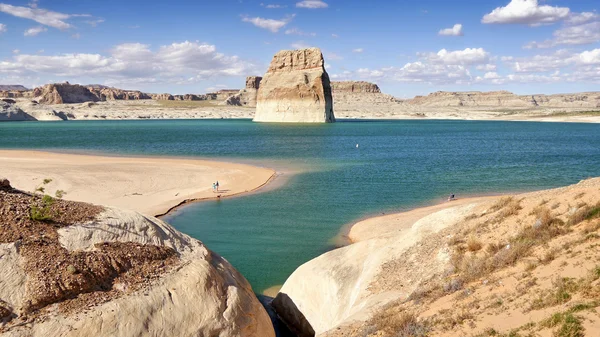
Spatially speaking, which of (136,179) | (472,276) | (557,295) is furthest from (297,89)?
(557,295)

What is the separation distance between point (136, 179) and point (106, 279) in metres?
26.6

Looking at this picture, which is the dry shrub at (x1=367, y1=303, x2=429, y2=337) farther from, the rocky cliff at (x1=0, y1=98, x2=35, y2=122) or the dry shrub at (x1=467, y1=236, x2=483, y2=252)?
the rocky cliff at (x1=0, y1=98, x2=35, y2=122)

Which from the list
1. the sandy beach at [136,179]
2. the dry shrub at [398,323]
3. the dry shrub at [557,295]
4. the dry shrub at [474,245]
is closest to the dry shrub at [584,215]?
the dry shrub at [474,245]

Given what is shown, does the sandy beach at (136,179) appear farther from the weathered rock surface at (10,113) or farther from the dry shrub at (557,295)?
the weathered rock surface at (10,113)

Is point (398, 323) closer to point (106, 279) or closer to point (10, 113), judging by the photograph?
point (106, 279)

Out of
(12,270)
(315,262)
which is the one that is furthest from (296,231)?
(12,270)

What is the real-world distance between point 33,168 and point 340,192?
2641 centimetres

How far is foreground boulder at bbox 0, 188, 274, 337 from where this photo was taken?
24.9 ft

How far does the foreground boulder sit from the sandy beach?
15069 mm

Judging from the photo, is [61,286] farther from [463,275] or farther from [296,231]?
[296,231]

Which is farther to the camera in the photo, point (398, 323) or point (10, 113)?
point (10, 113)

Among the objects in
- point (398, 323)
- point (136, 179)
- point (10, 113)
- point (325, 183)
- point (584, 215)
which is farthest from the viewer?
point (10, 113)

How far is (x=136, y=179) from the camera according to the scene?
110ft

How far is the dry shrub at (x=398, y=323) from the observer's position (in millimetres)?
7488
